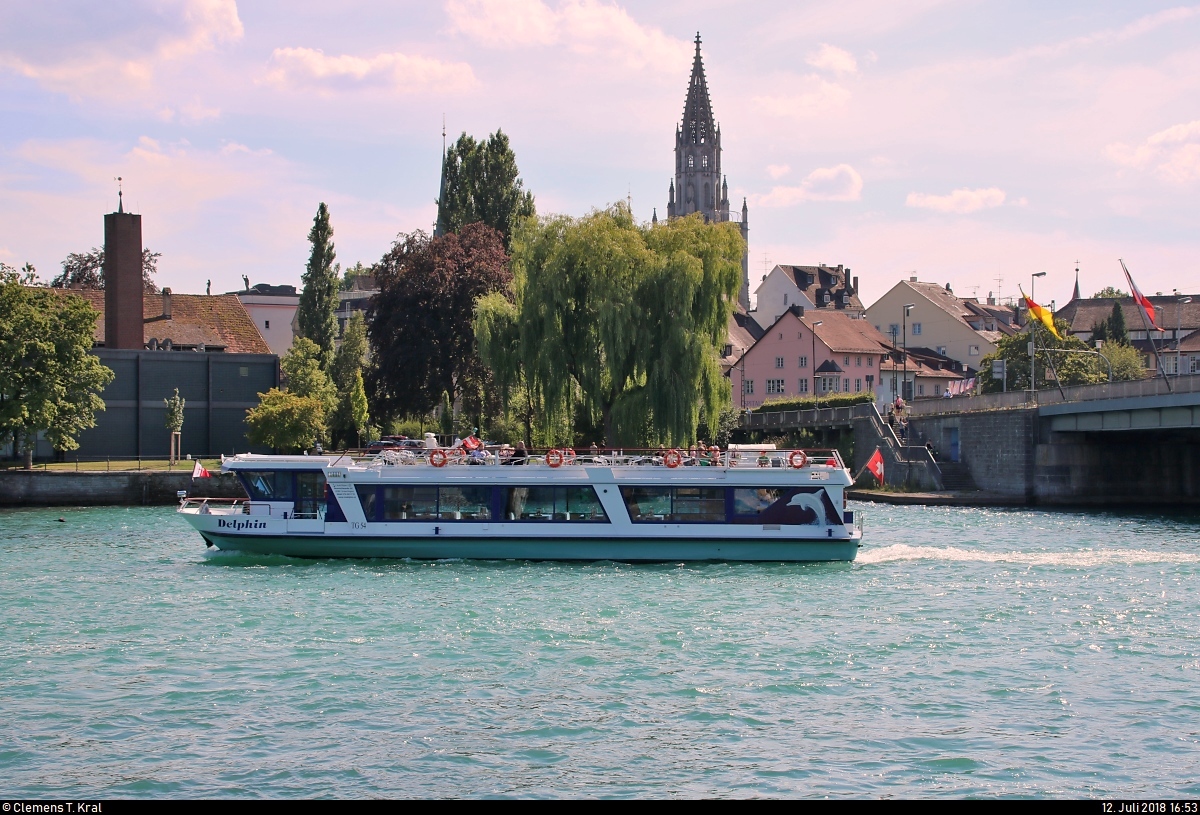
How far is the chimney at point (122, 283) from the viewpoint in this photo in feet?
242

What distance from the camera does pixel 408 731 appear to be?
19109mm

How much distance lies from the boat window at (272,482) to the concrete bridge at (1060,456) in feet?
117

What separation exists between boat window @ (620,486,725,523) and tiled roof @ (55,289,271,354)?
153ft

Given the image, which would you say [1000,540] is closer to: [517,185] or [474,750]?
[474,750]

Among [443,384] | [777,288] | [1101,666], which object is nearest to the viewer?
[1101,666]

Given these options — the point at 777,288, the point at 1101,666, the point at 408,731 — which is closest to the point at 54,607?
the point at 408,731

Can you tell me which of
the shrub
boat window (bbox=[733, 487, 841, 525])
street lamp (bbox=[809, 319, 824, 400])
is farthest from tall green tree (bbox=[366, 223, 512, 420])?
boat window (bbox=[733, 487, 841, 525])

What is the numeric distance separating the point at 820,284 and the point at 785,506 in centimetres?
10640

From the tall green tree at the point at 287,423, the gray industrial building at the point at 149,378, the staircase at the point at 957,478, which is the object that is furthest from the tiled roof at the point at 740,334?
the tall green tree at the point at 287,423

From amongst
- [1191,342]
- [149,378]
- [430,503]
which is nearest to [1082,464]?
[430,503]

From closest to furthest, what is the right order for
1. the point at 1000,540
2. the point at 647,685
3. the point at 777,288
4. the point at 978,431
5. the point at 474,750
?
the point at 474,750 < the point at 647,685 < the point at 1000,540 < the point at 978,431 < the point at 777,288

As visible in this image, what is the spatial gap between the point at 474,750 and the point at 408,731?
1.40 m

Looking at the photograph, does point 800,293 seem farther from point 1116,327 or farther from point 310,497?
point 310,497

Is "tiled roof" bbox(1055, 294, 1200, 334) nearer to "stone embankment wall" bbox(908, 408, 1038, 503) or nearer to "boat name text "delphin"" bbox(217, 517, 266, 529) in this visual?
"stone embankment wall" bbox(908, 408, 1038, 503)
